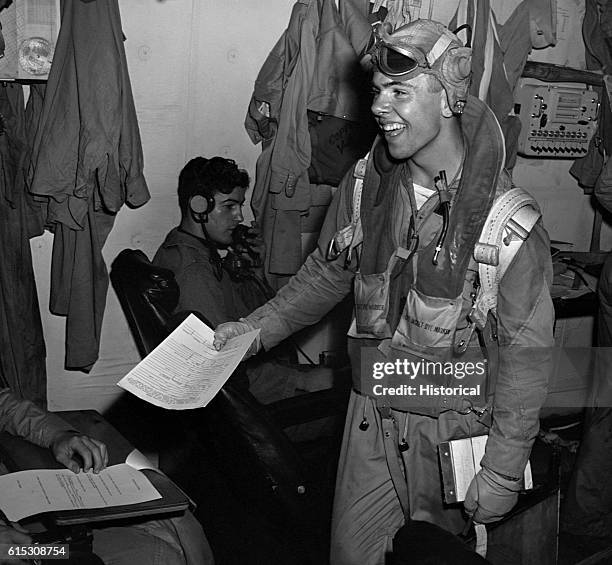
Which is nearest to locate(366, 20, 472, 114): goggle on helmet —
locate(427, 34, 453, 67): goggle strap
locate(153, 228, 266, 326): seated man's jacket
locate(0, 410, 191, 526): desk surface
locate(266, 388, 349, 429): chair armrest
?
locate(427, 34, 453, 67): goggle strap

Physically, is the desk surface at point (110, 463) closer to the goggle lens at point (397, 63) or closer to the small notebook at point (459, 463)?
the small notebook at point (459, 463)

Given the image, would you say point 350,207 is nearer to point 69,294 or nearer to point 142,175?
point 142,175

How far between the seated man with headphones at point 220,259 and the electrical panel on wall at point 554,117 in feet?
5.16

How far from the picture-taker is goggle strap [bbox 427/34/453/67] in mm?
1638

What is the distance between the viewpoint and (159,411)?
3.33 meters

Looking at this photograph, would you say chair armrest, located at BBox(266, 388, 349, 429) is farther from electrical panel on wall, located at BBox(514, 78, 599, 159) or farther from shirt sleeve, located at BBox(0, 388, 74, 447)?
electrical panel on wall, located at BBox(514, 78, 599, 159)

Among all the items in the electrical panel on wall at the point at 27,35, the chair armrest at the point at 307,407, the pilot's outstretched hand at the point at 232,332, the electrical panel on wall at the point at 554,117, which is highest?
the electrical panel on wall at the point at 27,35

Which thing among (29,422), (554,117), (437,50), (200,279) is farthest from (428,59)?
(554,117)

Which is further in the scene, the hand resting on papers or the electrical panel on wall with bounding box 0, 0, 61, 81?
the electrical panel on wall with bounding box 0, 0, 61, 81

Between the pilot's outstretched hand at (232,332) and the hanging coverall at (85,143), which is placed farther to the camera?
the hanging coverall at (85,143)

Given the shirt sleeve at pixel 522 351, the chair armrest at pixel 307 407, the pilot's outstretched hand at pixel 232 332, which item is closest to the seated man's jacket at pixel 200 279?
the chair armrest at pixel 307 407

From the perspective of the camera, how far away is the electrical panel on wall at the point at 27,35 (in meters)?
2.88

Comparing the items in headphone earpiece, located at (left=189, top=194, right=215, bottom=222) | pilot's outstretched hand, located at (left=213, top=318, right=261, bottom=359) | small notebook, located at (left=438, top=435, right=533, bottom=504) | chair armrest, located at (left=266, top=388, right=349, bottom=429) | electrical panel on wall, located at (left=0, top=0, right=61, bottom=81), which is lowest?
chair armrest, located at (left=266, top=388, right=349, bottom=429)

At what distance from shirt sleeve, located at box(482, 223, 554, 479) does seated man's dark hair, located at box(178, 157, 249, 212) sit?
179cm
